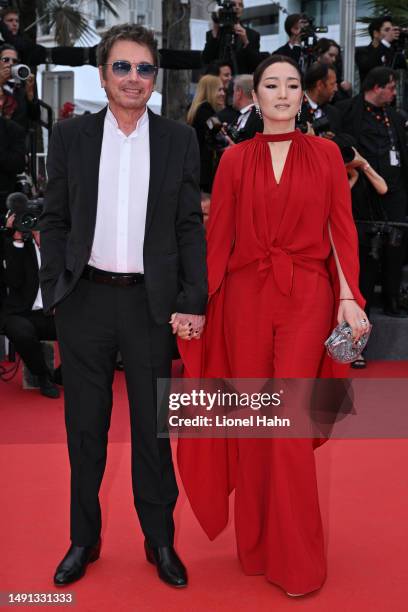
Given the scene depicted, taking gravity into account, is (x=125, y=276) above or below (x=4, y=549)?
above

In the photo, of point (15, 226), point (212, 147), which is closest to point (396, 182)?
point (212, 147)

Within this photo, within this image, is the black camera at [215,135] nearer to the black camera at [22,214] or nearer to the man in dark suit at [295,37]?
the black camera at [22,214]

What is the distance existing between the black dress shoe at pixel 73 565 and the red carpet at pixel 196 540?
1.5 inches

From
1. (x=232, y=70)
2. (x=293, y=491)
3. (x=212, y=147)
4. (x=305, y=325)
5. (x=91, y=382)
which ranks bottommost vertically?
(x=293, y=491)

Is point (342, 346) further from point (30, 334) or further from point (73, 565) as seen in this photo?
point (30, 334)

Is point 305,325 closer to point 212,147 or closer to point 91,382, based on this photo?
point 91,382

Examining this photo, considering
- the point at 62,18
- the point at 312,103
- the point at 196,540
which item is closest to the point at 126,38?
the point at 196,540

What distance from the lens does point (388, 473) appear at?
14.9 ft

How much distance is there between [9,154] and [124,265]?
3.81 metres

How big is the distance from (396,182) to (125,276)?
14.9 feet

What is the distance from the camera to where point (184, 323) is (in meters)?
3.21

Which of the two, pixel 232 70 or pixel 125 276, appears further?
pixel 232 70

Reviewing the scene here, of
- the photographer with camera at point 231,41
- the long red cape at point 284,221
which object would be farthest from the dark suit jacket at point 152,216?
the photographer with camera at point 231,41

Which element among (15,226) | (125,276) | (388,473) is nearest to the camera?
(125,276)
